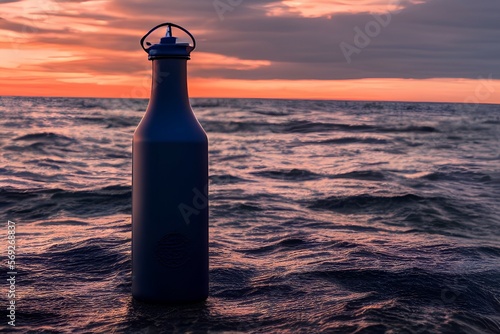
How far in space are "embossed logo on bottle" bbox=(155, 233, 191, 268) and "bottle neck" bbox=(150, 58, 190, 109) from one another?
54cm

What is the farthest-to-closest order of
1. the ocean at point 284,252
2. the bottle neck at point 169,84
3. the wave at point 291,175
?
1. the wave at point 291,175
2. the bottle neck at point 169,84
3. the ocean at point 284,252

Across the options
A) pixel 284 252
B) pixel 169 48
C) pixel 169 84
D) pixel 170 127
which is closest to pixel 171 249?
pixel 170 127

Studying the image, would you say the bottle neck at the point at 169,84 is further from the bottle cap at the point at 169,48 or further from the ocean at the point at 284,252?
the ocean at the point at 284,252

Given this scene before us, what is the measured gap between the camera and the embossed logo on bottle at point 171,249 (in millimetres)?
2447

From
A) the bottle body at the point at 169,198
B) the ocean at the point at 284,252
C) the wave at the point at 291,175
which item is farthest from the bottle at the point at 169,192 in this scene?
the wave at the point at 291,175

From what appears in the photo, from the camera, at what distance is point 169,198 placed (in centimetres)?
242

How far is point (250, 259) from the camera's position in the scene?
357 cm

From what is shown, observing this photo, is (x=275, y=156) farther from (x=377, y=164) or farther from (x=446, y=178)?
(x=446, y=178)

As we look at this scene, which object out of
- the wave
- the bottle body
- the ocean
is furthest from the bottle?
the wave

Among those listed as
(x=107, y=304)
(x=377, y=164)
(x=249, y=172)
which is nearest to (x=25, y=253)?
(x=107, y=304)

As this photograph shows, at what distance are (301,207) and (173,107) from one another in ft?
11.6

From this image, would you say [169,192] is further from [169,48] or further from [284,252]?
[284,252]

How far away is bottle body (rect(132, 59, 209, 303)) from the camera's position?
2.42m

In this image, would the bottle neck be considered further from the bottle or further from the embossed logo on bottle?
the embossed logo on bottle
